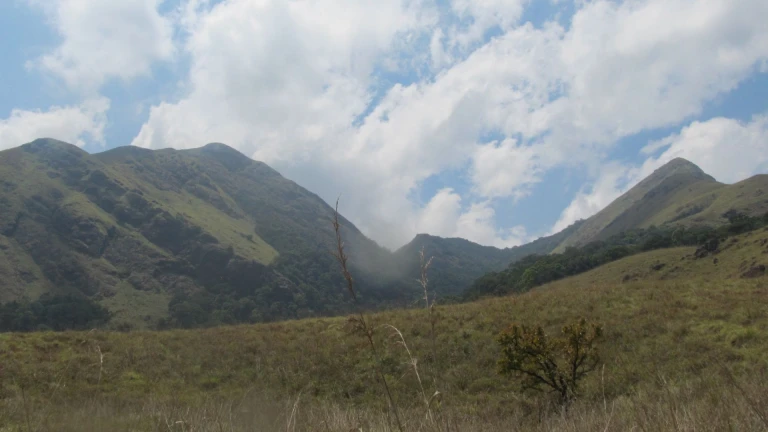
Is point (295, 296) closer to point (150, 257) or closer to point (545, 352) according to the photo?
point (150, 257)

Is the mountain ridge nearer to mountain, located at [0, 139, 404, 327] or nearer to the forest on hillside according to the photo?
mountain, located at [0, 139, 404, 327]

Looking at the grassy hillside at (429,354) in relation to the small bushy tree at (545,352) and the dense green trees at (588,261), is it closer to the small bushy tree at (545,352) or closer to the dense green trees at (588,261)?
the small bushy tree at (545,352)

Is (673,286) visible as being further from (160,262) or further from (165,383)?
(160,262)

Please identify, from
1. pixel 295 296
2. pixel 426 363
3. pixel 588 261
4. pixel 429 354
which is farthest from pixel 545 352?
pixel 295 296

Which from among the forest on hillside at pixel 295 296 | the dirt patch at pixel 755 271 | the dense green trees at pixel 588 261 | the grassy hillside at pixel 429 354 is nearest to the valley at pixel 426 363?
the grassy hillside at pixel 429 354

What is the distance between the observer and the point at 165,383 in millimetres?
→ 15414

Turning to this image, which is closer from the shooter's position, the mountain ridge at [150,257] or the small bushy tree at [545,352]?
the small bushy tree at [545,352]

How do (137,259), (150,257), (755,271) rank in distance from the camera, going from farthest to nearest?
1. (150,257)
2. (137,259)
3. (755,271)

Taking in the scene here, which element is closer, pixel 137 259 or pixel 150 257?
pixel 137 259

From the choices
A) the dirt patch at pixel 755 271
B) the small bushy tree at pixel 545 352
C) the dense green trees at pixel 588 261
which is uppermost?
the dense green trees at pixel 588 261

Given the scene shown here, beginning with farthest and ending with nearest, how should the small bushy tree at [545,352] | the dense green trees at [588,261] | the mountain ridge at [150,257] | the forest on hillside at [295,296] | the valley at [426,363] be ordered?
the mountain ridge at [150,257] → the forest on hillside at [295,296] → the dense green trees at [588,261] → the small bushy tree at [545,352] → the valley at [426,363]

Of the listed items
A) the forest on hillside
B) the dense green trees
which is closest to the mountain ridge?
the forest on hillside

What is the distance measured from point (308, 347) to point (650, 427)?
17163 millimetres

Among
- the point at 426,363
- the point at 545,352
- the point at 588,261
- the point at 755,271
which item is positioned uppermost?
the point at 588,261
